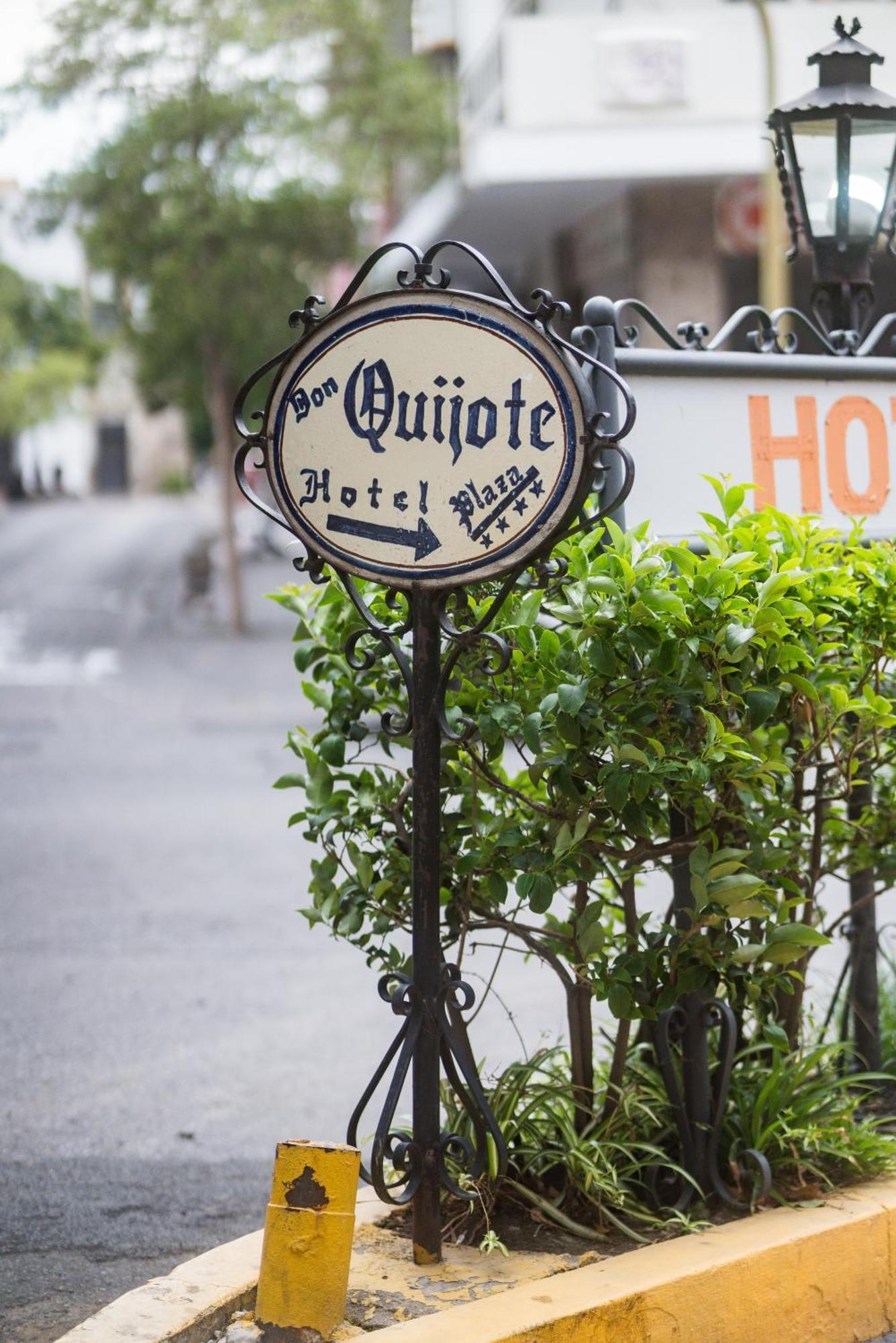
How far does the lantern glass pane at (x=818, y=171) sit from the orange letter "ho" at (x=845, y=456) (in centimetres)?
83

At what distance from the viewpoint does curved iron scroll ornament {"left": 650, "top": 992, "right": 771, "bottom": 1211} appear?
3512 mm

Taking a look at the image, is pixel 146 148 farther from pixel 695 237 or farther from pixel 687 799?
pixel 687 799

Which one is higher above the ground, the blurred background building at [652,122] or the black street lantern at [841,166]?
the blurred background building at [652,122]

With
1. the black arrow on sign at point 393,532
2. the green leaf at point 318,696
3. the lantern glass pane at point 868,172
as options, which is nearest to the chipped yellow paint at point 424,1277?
the green leaf at point 318,696

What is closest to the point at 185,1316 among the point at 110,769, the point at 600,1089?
the point at 600,1089

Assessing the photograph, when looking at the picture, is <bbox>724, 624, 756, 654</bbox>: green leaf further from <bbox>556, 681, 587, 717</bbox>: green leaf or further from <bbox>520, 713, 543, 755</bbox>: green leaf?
<bbox>520, 713, 543, 755</bbox>: green leaf

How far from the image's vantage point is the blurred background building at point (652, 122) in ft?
55.1

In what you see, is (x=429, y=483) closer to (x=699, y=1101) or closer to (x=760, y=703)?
(x=760, y=703)

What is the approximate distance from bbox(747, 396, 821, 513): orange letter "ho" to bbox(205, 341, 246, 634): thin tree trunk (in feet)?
52.6

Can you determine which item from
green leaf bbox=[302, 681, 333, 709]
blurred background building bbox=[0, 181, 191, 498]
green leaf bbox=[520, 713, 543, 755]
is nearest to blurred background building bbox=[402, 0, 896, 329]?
green leaf bbox=[302, 681, 333, 709]

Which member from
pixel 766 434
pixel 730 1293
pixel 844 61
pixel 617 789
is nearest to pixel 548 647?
pixel 617 789

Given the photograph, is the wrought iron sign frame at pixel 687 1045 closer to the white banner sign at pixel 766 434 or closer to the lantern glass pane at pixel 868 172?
the white banner sign at pixel 766 434

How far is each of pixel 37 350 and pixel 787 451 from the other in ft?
173

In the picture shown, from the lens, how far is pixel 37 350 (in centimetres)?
5391
